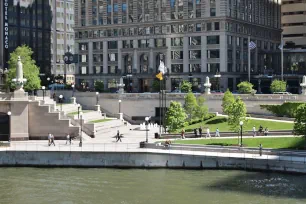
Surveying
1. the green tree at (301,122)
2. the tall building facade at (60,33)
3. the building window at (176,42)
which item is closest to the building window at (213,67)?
the building window at (176,42)

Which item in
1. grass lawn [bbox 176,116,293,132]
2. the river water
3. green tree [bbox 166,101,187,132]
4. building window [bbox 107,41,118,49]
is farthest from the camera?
building window [bbox 107,41,118,49]

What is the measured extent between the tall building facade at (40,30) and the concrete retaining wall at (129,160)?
9388 cm

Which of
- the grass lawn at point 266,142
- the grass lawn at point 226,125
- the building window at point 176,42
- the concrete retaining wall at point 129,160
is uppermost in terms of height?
the building window at point 176,42

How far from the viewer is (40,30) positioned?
547 feet

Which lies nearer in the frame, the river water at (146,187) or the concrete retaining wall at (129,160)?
the river water at (146,187)

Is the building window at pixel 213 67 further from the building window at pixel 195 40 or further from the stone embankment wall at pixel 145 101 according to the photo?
the stone embankment wall at pixel 145 101

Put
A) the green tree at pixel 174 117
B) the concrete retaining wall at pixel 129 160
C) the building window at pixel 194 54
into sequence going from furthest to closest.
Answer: the building window at pixel 194 54 < the green tree at pixel 174 117 < the concrete retaining wall at pixel 129 160

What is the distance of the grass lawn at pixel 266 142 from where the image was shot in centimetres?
6284

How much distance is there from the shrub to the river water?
28405 millimetres

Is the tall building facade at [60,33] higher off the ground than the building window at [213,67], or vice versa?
the tall building facade at [60,33]

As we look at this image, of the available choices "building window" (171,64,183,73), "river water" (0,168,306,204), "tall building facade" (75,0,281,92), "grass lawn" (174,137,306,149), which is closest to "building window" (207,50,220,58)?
"tall building facade" (75,0,281,92)

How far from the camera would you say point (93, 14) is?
150125 millimetres

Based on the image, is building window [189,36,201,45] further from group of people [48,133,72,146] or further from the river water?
the river water

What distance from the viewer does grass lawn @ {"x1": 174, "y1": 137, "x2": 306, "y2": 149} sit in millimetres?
62844
